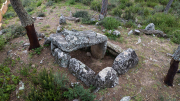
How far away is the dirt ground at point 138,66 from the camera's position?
324 cm

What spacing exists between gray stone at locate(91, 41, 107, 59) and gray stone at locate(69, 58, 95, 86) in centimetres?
133

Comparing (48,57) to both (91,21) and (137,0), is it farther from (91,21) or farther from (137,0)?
(137,0)

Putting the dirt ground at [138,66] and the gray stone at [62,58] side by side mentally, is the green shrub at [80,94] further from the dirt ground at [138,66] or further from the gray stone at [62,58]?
the gray stone at [62,58]

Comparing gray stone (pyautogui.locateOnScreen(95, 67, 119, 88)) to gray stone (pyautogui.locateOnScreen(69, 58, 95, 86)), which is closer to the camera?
gray stone (pyautogui.locateOnScreen(95, 67, 119, 88))

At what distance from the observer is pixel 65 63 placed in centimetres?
404

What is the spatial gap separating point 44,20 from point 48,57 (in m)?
4.39

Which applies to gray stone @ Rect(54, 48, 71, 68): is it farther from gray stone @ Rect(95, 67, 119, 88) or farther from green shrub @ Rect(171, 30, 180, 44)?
green shrub @ Rect(171, 30, 180, 44)

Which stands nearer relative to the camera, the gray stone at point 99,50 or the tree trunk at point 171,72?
the tree trunk at point 171,72

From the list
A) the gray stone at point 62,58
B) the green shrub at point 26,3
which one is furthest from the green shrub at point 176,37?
the green shrub at point 26,3

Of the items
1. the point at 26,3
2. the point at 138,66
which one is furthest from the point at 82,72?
the point at 26,3

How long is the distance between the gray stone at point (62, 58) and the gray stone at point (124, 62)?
5.20 feet

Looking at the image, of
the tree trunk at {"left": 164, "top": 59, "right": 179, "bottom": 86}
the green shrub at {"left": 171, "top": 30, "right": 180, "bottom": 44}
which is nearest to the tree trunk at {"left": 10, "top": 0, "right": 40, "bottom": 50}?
the tree trunk at {"left": 164, "top": 59, "right": 179, "bottom": 86}

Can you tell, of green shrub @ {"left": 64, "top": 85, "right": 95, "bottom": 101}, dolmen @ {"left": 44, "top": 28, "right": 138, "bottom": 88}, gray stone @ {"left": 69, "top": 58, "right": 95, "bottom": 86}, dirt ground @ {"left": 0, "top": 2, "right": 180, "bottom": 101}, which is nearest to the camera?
green shrub @ {"left": 64, "top": 85, "right": 95, "bottom": 101}

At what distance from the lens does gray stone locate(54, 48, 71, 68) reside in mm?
3947
